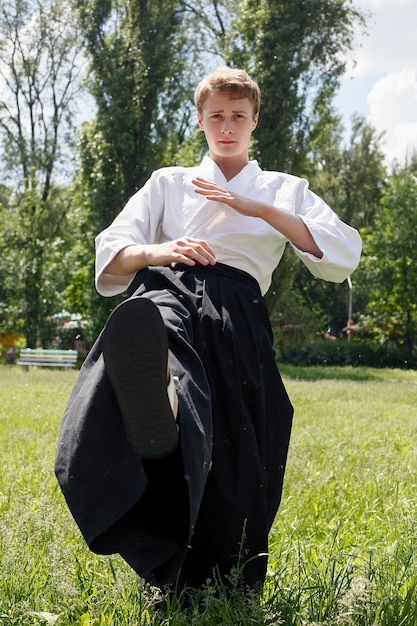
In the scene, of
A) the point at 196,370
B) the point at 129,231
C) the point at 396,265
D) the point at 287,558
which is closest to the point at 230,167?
the point at 129,231

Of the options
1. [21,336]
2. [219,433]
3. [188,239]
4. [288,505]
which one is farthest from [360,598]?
[21,336]

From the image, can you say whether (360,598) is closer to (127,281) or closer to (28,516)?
(127,281)

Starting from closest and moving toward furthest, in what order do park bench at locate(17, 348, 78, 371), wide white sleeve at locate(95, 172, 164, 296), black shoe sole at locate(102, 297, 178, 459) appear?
black shoe sole at locate(102, 297, 178, 459), wide white sleeve at locate(95, 172, 164, 296), park bench at locate(17, 348, 78, 371)

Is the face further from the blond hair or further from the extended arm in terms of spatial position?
the extended arm

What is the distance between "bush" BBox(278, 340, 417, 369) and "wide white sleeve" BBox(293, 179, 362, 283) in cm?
2776

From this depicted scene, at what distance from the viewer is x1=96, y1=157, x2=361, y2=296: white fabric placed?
2887 mm

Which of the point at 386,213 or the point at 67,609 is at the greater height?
the point at 386,213

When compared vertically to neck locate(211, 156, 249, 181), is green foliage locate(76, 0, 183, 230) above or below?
above

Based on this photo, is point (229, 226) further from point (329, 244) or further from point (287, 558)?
point (287, 558)

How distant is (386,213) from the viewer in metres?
34.4

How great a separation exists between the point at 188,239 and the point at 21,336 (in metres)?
32.4

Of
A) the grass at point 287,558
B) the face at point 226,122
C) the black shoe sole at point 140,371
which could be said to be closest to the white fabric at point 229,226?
the face at point 226,122

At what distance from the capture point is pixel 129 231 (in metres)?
2.90

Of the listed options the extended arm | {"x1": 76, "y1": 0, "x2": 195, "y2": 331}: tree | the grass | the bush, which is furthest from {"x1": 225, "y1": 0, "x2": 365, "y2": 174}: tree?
the extended arm
